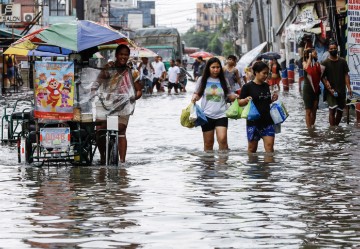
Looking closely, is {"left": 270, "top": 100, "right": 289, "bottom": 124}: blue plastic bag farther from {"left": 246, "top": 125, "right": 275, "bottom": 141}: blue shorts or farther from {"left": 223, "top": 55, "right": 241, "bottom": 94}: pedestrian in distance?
{"left": 223, "top": 55, "right": 241, "bottom": 94}: pedestrian in distance

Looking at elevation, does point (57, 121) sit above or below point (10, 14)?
below

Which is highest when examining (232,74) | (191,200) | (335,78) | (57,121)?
(232,74)

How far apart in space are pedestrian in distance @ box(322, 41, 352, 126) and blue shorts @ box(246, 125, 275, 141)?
19.6 feet

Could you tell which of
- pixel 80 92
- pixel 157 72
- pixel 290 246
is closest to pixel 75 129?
pixel 80 92

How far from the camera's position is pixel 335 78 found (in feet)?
71.3

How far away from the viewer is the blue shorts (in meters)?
15.8

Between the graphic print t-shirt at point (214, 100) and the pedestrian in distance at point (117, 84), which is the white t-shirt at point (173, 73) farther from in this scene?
the pedestrian in distance at point (117, 84)

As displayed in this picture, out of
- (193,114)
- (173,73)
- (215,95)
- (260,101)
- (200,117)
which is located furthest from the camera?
(173,73)

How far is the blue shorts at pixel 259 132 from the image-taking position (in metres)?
15.8

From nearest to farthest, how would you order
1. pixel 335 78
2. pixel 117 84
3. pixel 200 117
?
pixel 117 84, pixel 200 117, pixel 335 78

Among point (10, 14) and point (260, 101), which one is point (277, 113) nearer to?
point (260, 101)

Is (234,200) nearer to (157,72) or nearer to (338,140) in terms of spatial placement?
(338,140)

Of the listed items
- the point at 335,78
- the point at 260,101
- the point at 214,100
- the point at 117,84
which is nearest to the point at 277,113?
the point at 260,101

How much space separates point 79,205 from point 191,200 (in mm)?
1146
